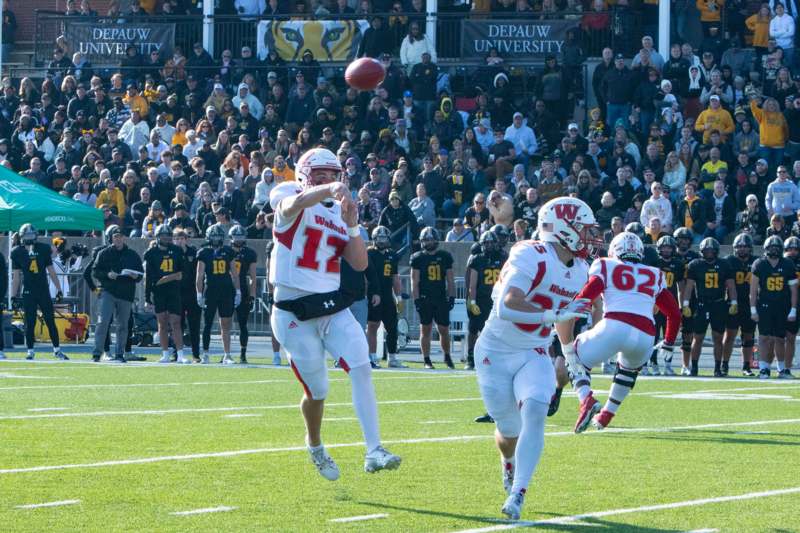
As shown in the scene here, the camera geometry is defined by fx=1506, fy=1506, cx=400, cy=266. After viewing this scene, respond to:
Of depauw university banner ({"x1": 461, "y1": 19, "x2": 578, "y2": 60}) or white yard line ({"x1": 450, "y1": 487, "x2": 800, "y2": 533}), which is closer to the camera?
white yard line ({"x1": 450, "y1": 487, "x2": 800, "y2": 533})

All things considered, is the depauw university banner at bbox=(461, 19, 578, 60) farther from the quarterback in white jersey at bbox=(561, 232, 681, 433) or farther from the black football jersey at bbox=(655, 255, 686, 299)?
the quarterback in white jersey at bbox=(561, 232, 681, 433)

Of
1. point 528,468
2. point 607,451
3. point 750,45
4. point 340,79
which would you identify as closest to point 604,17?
point 750,45

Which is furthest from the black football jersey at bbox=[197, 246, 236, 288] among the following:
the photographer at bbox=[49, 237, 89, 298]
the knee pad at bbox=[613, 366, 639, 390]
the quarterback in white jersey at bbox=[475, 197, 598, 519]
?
the quarterback in white jersey at bbox=[475, 197, 598, 519]

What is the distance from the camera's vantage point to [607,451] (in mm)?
10039

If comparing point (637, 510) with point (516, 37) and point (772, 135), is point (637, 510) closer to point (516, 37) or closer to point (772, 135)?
point (772, 135)

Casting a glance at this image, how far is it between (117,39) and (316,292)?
23.9m

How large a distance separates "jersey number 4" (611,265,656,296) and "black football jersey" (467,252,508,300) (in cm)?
703

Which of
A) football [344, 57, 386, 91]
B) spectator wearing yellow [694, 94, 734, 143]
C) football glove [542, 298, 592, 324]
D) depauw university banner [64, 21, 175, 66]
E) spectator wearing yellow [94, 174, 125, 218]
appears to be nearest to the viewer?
football glove [542, 298, 592, 324]

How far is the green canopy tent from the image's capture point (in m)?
22.6

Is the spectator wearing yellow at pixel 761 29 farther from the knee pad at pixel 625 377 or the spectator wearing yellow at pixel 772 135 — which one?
the knee pad at pixel 625 377

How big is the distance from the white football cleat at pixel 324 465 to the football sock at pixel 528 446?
1.19 metres

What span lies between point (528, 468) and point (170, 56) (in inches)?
967

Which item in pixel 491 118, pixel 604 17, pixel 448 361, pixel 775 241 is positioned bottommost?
pixel 448 361

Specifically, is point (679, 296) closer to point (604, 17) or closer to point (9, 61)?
point (604, 17)
